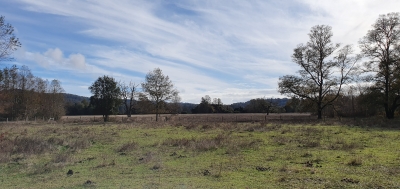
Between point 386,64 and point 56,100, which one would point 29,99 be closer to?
point 56,100

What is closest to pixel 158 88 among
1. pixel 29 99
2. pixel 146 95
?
pixel 146 95

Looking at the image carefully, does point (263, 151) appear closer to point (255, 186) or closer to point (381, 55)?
point (255, 186)

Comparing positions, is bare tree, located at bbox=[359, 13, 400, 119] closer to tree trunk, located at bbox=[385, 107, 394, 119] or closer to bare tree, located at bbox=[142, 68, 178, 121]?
tree trunk, located at bbox=[385, 107, 394, 119]

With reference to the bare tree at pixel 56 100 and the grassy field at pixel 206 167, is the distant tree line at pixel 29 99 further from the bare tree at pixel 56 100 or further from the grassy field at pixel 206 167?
the grassy field at pixel 206 167

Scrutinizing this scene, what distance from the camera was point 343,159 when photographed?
33.3ft

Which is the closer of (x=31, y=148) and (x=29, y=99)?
(x=31, y=148)

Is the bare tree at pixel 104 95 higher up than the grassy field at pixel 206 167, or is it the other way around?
the bare tree at pixel 104 95

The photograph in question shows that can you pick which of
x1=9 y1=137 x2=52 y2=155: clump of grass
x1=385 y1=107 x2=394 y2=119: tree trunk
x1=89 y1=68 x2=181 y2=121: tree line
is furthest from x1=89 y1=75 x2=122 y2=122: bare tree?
x1=385 y1=107 x2=394 y2=119: tree trunk

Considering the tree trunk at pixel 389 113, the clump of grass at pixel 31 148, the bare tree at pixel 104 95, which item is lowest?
the clump of grass at pixel 31 148

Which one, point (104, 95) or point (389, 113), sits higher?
point (104, 95)

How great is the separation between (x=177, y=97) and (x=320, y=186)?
157 ft

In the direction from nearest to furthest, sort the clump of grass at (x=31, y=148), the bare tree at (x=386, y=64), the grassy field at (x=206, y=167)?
the grassy field at (x=206, y=167) < the clump of grass at (x=31, y=148) < the bare tree at (x=386, y=64)

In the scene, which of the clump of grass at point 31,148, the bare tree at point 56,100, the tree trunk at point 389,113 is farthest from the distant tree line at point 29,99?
the tree trunk at point 389,113

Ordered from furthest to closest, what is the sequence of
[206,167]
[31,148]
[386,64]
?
[386,64], [31,148], [206,167]
